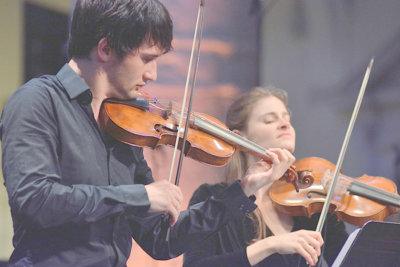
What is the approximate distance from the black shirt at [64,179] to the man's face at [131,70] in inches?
3.8

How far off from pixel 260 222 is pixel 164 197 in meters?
0.94

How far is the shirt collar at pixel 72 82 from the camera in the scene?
4.43 feet

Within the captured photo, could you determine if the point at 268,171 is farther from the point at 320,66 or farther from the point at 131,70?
the point at 320,66

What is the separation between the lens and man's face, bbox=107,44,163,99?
142 cm

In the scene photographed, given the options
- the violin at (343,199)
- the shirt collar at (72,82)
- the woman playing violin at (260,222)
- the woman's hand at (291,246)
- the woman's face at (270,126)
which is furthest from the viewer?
the woman's face at (270,126)

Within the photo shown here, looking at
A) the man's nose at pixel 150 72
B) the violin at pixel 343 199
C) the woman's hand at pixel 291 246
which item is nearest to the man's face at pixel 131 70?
the man's nose at pixel 150 72

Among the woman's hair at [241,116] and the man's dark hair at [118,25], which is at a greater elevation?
the man's dark hair at [118,25]

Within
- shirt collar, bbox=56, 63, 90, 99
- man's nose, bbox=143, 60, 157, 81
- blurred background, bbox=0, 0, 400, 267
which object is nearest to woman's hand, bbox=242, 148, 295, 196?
man's nose, bbox=143, 60, 157, 81

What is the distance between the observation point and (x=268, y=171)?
1.68 meters

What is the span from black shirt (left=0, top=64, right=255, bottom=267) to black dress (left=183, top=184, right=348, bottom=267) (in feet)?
1.97

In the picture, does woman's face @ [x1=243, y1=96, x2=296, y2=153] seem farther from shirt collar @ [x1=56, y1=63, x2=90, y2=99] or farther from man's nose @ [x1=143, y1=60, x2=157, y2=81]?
shirt collar @ [x1=56, y1=63, x2=90, y2=99]

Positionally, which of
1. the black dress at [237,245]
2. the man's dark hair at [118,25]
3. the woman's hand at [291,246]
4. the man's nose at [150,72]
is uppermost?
the man's dark hair at [118,25]

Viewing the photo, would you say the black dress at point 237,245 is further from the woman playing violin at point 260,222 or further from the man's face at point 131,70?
the man's face at point 131,70

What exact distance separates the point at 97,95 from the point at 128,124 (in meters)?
0.12
